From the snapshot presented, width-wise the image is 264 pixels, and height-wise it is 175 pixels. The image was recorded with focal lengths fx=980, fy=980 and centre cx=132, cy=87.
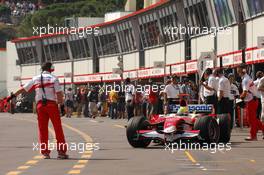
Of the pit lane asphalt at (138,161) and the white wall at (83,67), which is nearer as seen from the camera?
the pit lane asphalt at (138,161)

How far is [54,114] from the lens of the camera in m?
18.8

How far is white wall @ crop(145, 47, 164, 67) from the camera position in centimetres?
6665

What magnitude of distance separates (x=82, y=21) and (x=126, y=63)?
94.8 ft

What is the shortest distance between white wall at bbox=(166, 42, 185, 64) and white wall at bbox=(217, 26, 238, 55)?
9199mm

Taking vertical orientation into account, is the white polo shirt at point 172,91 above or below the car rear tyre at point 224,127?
above

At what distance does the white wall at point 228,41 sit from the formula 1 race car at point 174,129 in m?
26.1

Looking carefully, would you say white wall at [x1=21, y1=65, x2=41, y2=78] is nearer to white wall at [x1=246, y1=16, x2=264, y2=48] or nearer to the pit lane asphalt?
white wall at [x1=246, y1=16, x2=264, y2=48]

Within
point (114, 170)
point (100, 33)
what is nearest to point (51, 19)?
point (100, 33)

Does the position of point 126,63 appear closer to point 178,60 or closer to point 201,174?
point 178,60

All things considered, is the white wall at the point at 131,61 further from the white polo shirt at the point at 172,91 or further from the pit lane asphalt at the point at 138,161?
the pit lane asphalt at the point at 138,161

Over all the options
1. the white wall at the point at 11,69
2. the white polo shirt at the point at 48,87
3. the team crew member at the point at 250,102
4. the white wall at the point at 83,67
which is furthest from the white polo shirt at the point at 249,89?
the white wall at the point at 11,69

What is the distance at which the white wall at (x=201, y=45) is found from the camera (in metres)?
52.9

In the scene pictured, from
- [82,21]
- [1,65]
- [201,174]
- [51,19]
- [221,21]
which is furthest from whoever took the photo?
[51,19]

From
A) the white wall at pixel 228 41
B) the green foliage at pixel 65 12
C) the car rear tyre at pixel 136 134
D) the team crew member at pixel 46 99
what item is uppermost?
the green foliage at pixel 65 12
